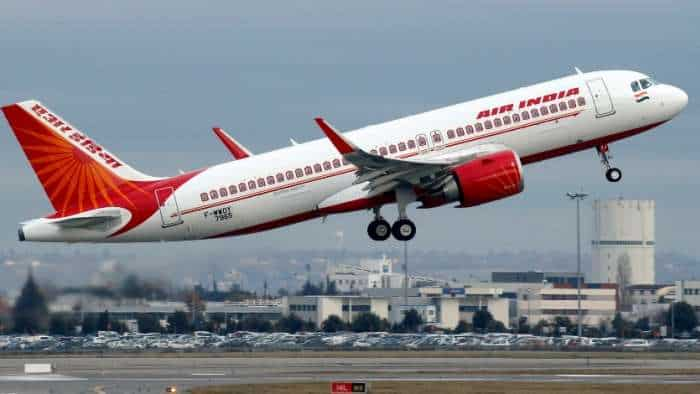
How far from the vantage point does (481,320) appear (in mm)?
172500

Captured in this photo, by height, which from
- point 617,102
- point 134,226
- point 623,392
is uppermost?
point 617,102

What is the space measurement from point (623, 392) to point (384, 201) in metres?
16.2

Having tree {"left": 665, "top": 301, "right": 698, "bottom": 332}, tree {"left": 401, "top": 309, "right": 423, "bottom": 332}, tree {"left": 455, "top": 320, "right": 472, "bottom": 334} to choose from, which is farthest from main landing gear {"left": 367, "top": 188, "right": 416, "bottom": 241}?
tree {"left": 665, "top": 301, "right": 698, "bottom": 332}

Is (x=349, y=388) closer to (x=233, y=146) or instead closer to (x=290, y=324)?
(x=233, y=146)

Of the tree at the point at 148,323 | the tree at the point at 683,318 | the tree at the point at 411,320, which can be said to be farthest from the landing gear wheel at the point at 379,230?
the tree at the point at 683,318

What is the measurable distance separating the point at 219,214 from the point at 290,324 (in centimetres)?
5662

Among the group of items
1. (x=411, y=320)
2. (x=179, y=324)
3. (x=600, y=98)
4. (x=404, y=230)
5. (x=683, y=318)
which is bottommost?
(x=179, y=324)

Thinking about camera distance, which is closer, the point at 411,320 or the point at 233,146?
the point at 233,146

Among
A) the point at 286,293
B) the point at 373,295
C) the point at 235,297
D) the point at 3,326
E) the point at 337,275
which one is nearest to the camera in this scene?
the point at 3,326

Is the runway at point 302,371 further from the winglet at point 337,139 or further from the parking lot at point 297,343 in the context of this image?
the winglet at point 337,139

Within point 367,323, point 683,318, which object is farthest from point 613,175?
point 683,318

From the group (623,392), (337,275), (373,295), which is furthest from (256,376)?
(373,295)

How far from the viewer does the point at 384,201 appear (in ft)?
270

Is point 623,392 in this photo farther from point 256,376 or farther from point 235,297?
point 235,297
